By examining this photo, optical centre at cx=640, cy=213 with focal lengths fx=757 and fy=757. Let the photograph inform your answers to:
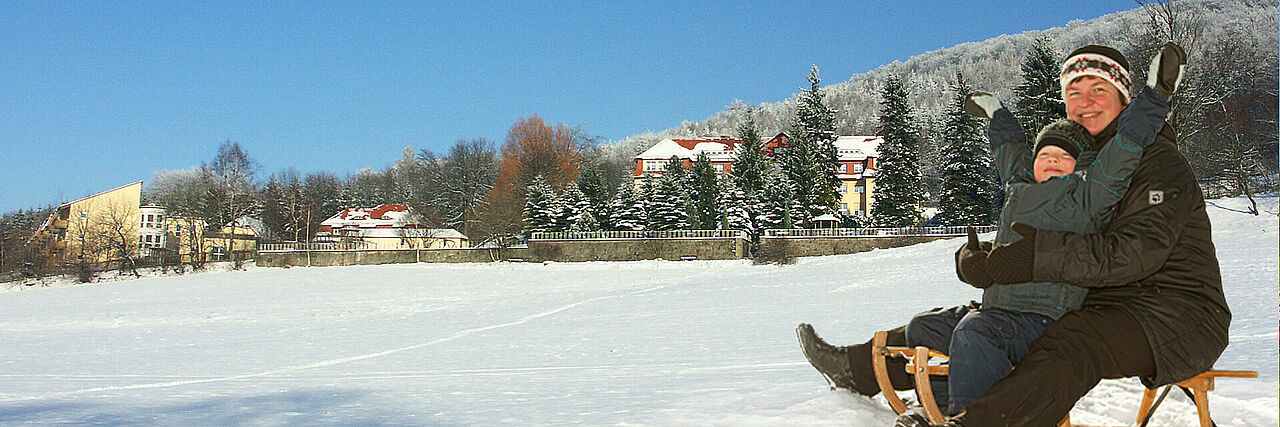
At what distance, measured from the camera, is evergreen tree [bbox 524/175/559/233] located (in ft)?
122

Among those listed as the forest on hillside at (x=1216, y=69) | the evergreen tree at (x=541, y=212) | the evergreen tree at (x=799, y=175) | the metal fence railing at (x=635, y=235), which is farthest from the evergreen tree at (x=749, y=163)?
the forest on hillside at (x=1216, y=69)

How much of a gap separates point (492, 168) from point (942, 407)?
200ft

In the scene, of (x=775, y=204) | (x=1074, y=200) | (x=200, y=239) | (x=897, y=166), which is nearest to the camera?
(x=1074, y=200)

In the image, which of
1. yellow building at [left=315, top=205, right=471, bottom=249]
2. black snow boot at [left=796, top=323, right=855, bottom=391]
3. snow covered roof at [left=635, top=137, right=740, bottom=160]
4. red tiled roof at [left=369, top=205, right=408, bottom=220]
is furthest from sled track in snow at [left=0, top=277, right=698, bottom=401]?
red tiled roof at [left=369, top=205, right=408, bottom=220]

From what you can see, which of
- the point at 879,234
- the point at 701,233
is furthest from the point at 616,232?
the point at 879,234

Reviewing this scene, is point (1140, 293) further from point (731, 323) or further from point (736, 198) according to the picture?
point (736, 198)

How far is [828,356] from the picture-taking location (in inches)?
122

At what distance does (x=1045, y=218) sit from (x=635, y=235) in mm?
32900

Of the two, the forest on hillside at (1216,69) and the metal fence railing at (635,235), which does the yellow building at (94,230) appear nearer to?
the metal fence railing at (635,235)

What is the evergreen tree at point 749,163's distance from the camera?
3950 centimetres

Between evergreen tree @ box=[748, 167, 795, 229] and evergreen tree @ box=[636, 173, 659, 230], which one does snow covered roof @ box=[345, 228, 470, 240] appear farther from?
evergreen tree @ box=[748, 167, 795, 229]

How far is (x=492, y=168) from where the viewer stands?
62.1 meters

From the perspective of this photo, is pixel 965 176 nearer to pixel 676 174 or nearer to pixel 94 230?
pixel 676 174

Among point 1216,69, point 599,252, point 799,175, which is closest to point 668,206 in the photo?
point 599,252
